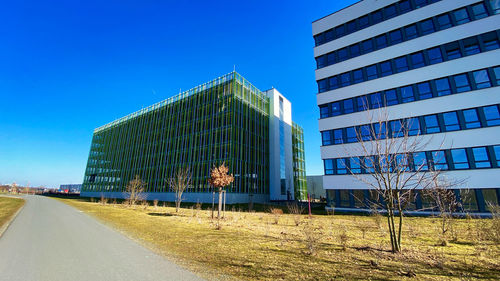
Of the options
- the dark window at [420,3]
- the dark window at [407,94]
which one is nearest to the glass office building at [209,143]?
the dark window at [407,94]

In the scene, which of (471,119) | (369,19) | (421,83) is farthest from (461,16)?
(471,119)

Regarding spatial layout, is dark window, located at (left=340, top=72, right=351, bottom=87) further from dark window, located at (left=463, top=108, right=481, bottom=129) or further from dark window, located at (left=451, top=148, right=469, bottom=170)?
dark window, located at (left=451, top=148, right=469, bottom=170)

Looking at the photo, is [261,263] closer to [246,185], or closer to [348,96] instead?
[348,96]

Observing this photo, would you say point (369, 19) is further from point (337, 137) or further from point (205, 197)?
point (205, 197)

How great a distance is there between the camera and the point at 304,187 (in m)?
56.0

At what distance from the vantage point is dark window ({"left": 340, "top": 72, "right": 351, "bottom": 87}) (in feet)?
90.6

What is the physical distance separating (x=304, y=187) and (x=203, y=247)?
50863 mm

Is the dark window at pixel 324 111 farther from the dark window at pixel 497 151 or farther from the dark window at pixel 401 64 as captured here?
the dark window at pixel 497 151

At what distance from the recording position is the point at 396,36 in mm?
25609

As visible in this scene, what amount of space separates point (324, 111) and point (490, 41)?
16.8 m

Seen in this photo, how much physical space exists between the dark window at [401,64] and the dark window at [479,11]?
6861 mm

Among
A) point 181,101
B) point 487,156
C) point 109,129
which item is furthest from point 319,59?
point 109,129

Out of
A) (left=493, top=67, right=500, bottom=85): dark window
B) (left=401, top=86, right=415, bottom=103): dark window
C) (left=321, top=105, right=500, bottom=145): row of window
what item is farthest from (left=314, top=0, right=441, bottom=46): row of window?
(left=321, top=105, right=500, bottom=145): row of window

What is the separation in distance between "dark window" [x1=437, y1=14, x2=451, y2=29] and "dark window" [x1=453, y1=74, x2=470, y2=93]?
19.5 feet
